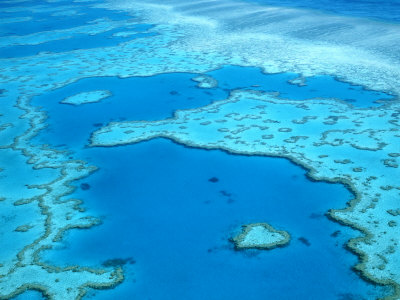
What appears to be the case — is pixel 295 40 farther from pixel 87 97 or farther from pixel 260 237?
pixel 260 237

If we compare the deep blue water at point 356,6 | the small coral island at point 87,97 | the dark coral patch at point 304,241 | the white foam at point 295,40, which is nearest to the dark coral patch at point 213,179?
the dark coral patch at point 304,241

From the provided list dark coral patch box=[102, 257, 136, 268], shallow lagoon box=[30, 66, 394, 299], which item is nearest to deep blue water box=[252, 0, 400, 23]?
shallow lagoon box=[30, 66, 394, 299]

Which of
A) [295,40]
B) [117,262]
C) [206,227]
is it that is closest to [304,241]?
[206,227]

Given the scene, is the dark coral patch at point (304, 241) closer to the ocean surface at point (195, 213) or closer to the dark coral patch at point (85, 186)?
the ocean surface at point (195, 213)

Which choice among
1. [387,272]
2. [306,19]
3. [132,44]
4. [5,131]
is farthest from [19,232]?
[306,19]

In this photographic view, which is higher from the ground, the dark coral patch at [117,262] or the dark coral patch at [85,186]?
the dark coral patch at [85,186]

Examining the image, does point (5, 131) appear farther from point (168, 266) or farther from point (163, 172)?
point (168, 266)
